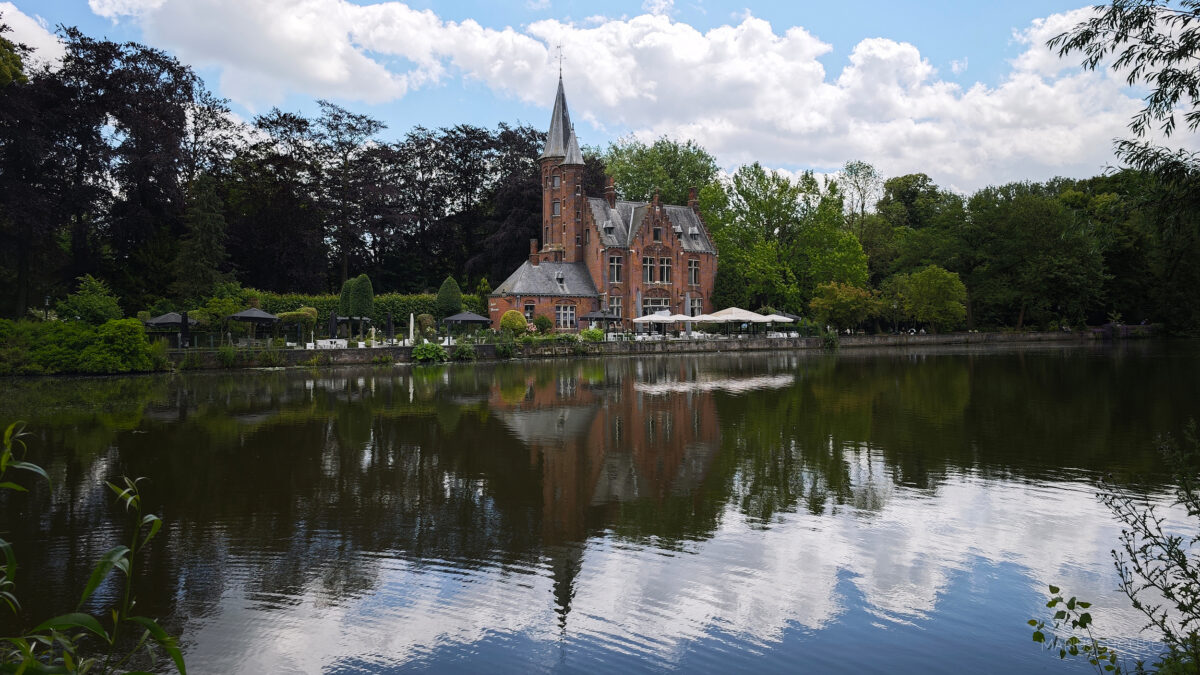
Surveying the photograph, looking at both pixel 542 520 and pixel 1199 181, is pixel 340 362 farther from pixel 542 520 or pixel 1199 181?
pixel 1199 181

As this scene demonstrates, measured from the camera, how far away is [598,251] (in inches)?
2195

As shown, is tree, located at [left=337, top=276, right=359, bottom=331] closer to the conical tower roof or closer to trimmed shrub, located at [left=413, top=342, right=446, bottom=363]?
trimmed shrub, located at [left=413, top=342, right=446, bottom=363]

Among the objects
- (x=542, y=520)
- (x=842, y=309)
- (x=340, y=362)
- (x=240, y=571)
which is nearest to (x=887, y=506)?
(x=542, y=520)

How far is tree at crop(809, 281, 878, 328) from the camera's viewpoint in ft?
177

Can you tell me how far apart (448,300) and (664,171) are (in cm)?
2609

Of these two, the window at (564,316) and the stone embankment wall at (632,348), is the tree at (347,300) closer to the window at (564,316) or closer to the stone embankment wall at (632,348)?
the stone embankment wall at (632,348)

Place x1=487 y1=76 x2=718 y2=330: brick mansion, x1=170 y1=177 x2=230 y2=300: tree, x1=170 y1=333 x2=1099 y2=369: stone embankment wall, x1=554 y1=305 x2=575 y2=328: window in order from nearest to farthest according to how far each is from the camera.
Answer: x1=170 y1=333 x2=1099 y2=369: stone embankment wall
x1=170 y1=177 x2=230 y2=300: tree
x1=554 y1=305 x2=575 y2=328: window
x1=487 y1=76 x2=718 y2=330: brick mansion

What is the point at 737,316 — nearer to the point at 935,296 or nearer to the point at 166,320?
the point at 935,296

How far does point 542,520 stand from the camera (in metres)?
9.38

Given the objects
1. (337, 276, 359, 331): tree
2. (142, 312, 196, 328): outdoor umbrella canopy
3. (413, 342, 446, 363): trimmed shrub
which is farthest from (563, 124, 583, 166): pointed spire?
(142, 312, 196, 328): outdoor umbrella canopy

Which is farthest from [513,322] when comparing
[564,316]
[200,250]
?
[200,250]

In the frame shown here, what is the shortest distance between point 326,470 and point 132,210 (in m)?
36.2

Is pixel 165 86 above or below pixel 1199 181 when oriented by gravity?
above

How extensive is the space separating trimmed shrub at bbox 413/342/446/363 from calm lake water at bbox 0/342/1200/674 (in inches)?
707
